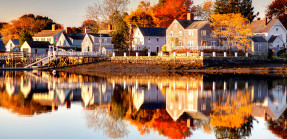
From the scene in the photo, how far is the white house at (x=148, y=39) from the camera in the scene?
3233 inches

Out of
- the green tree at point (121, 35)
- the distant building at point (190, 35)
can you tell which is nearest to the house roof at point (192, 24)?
the distant building at point (190, 35)

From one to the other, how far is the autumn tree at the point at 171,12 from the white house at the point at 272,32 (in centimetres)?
2174

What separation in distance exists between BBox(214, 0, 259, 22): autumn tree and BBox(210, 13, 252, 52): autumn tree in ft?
58.1

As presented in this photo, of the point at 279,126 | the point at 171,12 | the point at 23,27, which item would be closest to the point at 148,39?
the point at 171,12

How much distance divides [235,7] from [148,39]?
20522mm

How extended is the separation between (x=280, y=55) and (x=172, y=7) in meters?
33.9

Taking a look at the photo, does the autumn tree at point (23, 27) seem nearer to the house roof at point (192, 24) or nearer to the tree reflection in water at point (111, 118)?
the house roof at point (192, 24)

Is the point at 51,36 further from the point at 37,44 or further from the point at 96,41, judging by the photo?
the point at 96,41

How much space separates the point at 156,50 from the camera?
84.0m

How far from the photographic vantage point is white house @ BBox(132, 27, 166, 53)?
269 ft

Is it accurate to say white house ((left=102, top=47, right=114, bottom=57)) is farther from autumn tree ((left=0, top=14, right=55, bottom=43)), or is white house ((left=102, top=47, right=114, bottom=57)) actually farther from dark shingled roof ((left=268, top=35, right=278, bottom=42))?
autumn tree ((left=0, top=14, right=55, bottom=43))

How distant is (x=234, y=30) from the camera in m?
67.7

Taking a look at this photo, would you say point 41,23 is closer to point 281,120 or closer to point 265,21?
point 265,21

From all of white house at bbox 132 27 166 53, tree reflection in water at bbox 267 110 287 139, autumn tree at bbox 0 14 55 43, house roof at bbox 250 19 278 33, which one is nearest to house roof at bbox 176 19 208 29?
white house at bbox 132 27 166 53
